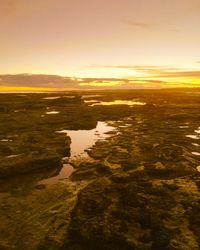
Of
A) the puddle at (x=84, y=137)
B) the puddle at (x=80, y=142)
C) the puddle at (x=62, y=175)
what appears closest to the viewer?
the puddle at (x=62, y=175)

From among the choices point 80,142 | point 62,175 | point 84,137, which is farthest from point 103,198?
point 84,137

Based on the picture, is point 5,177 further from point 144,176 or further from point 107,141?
point 107,141

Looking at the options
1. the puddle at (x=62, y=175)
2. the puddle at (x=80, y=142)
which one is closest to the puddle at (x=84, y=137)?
the puddle at (x=80, y=142)

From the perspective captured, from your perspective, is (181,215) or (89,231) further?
(181,215)

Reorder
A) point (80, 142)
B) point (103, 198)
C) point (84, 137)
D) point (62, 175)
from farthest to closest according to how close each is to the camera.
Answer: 1. point (84, 137)
2. point (80, 142)
3. point (62, 175)
4. point (103, 198)

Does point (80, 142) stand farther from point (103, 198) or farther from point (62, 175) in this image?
point (103, 198)

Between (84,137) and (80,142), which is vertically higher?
(80,142)

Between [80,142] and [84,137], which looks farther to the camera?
[84,137]

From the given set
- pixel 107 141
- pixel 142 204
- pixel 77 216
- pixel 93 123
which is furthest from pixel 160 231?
pixel 93 123

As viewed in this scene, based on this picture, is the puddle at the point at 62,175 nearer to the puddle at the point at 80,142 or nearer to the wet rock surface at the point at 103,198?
the puddle at the point at 80,142
